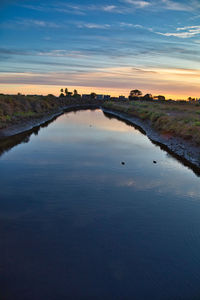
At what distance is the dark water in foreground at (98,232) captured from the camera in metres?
7.52

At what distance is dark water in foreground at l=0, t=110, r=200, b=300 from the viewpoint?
7.52m

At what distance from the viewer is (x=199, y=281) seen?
25.5 feet

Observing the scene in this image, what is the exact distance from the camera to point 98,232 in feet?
34.2

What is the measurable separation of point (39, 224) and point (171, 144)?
21.5 m

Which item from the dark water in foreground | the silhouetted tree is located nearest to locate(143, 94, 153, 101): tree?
the silhouetted tree

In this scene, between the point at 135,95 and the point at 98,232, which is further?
the point at 135,95

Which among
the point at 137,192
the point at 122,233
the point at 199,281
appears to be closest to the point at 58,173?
the point at 137,192

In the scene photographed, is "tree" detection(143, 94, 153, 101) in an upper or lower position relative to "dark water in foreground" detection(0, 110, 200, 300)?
upper

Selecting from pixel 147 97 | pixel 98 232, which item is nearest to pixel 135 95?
pixel 147 97

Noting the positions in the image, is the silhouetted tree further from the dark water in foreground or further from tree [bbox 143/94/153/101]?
the dark water in foreground

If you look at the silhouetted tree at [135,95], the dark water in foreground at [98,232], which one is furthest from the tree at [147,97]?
the dark water in foreground at [98,232]

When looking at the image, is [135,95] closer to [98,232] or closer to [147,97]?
[147,97]

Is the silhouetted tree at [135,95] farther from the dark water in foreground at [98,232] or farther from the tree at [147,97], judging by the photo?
the dark water in foreground at [98,232]

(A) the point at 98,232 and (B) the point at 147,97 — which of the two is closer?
(A) the point at 98,232
